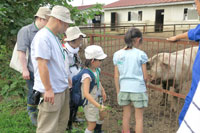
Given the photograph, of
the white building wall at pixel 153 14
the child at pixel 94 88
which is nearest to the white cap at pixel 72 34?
the child at pixel 94 88

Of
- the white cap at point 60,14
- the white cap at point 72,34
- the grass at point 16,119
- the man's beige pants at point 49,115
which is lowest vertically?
the grass at point 16,119

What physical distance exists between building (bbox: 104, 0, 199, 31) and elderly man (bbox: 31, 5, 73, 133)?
1162 centimetres

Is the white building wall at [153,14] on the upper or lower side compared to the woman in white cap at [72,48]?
upper

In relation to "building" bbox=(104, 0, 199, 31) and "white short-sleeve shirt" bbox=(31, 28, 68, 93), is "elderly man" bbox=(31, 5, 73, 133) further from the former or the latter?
"building" bbox=(104, 0, 199, 31)

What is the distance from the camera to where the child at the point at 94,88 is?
2238 mm

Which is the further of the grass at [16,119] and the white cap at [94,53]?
the grass at [16,119]

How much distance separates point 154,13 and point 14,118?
15.9 metres

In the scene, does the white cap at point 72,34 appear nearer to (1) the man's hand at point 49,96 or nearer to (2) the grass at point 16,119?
(1) the man's hand at point 49,96

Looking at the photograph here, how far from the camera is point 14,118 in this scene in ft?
11.0

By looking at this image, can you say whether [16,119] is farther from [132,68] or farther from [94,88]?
[132,68]

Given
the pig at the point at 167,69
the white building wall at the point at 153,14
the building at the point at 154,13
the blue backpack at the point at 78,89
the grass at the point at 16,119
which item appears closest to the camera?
the blue backpack at the point at 78,89

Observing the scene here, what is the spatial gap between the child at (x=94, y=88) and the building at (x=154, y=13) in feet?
36.6

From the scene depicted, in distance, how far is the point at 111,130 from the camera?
10.3ft

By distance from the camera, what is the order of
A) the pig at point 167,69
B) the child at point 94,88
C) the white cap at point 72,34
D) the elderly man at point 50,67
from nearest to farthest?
the elderly man at point 50,67
the child at point 94,88
the white cap at point 72,34
the pig at point 167,69
